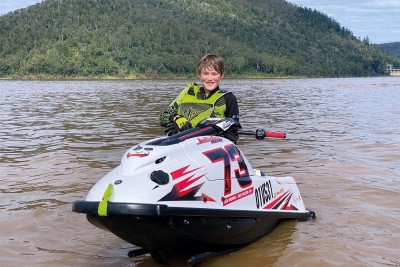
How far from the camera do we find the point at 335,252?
524 centimetres

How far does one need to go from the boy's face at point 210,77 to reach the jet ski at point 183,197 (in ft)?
1.73

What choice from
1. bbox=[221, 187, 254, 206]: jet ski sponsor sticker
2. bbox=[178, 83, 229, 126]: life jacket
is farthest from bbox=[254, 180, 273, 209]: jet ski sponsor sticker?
bbox=[178, 83, 229, 126]: life jacket

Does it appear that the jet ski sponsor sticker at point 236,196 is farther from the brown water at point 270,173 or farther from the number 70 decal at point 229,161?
the brown water at point 270,173

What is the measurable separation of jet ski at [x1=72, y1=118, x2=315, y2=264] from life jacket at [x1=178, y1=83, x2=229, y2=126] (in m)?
0.35

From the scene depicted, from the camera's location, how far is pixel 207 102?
210 inches

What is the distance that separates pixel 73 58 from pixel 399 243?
148 m

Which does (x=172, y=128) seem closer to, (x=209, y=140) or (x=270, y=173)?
(x=209, y=140)

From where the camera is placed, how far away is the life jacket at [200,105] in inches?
209

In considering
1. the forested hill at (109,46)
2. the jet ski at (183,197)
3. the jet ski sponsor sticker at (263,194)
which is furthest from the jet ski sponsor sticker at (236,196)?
the forested hill at (109,46)

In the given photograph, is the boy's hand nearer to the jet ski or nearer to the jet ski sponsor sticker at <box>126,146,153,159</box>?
the jet ski

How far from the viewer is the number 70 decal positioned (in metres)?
4.40

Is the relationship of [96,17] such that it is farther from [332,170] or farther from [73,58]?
[332,170]

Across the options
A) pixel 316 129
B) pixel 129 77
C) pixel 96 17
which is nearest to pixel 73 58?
pixel 129 77

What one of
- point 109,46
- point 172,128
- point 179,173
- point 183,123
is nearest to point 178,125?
point 183,123
